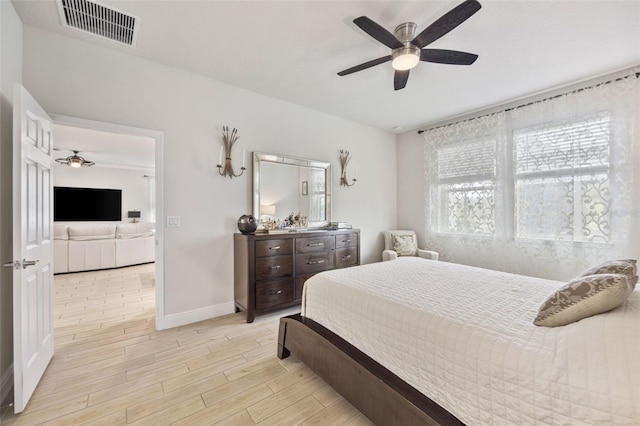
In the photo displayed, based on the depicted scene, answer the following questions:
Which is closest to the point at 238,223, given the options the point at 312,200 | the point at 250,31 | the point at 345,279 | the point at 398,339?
the point at 312,200

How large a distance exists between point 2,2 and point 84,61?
23.3 inches

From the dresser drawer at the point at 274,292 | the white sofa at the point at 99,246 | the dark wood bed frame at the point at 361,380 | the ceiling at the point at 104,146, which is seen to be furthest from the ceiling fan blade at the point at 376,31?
the white sofa at the point at 99,246

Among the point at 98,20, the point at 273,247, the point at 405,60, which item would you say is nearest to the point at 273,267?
the point at 273,247

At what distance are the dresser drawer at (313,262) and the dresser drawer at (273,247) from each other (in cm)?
18

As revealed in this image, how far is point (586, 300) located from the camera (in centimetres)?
115

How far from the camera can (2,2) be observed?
5.97 feet

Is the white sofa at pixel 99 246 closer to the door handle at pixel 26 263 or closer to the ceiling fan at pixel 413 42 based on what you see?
the door handle at pixel 26 263

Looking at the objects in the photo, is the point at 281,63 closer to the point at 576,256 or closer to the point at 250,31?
the point at 250,31

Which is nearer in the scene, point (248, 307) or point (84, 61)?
point (84, 61)

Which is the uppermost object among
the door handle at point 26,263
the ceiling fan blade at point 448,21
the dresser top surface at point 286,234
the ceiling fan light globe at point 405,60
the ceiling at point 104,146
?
the ceiling at point 104,146

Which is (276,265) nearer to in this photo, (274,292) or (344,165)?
(274,292)

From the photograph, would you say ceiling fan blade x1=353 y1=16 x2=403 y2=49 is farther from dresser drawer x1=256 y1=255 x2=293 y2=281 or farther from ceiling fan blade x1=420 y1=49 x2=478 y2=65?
dresser drawer x1=256 y1=255 x2=293 y2=281

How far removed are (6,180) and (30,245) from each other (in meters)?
0.55

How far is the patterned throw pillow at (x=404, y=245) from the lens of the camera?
4.25 metres
